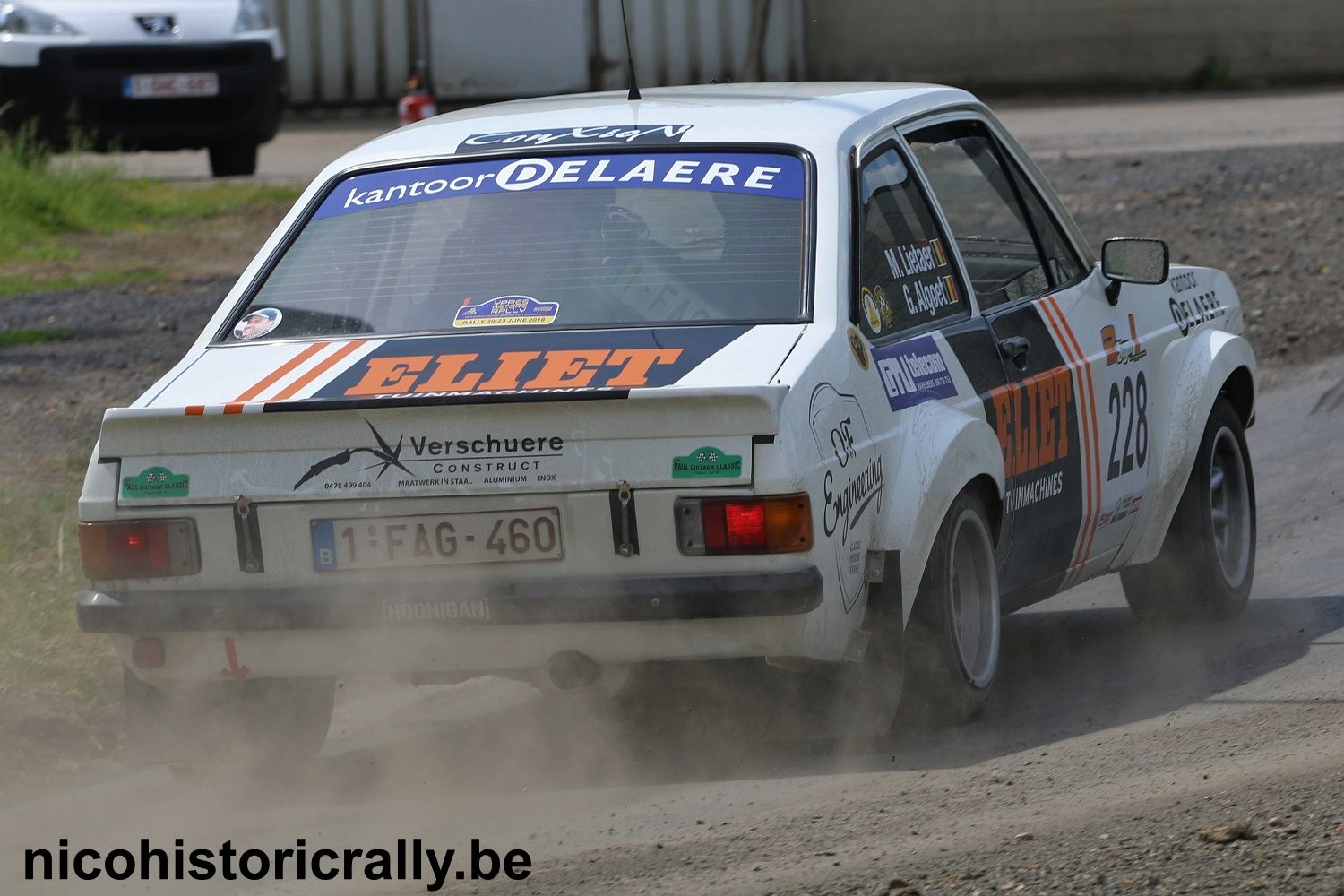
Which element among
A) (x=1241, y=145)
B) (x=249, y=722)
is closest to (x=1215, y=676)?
(x=249, y=722)

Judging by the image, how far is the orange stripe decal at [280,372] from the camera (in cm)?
464

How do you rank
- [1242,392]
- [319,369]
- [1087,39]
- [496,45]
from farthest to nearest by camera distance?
[1087,39], [496,45], [1242,392], [319,369]

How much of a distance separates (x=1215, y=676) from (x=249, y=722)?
2.65 m

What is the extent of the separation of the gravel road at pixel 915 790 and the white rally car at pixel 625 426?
27cm

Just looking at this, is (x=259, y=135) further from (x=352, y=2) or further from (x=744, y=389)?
(x=744, y=389)

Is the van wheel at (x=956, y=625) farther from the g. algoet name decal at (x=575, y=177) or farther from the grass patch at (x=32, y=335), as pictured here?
the grass patch at (x=32, y=335)

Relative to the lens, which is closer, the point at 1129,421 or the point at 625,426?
the point at 625,426

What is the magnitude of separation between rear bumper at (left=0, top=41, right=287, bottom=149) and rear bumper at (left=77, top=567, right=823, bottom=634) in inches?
434

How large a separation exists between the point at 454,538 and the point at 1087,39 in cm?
2269

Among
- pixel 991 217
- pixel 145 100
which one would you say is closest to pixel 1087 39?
pixel 145 100

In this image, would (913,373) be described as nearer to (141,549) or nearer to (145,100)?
(141,549)

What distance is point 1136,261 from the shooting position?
598 centimetres

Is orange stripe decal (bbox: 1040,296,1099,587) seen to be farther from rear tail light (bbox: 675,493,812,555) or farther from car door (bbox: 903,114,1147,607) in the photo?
rear tail light (bbox: 675,493,812,555)

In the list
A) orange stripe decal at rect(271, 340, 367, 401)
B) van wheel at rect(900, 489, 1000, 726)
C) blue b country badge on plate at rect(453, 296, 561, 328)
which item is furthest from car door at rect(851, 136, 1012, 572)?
orange stripe decal at rect(271, 340, 367, 401)
